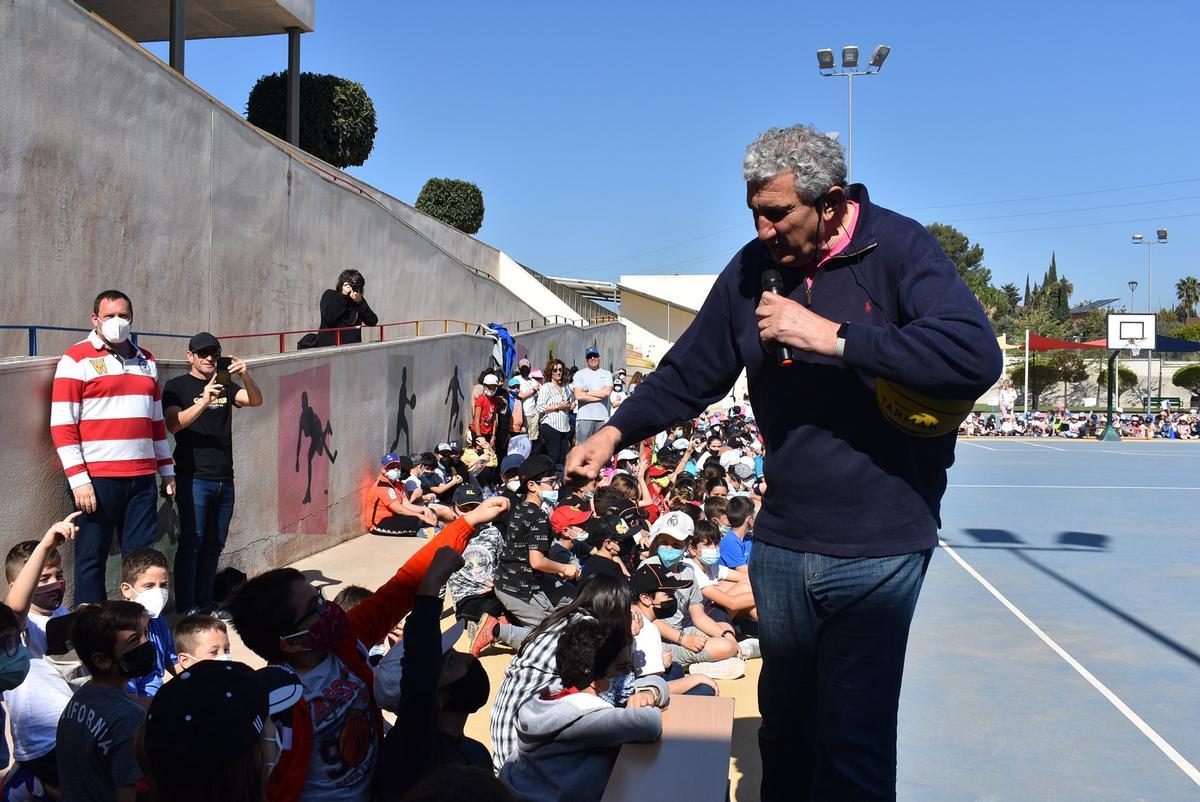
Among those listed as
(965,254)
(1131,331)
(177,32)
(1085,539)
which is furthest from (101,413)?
(965,254)

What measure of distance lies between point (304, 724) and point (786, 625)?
1.34 meters

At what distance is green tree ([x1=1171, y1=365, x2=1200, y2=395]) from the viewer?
5688 cm

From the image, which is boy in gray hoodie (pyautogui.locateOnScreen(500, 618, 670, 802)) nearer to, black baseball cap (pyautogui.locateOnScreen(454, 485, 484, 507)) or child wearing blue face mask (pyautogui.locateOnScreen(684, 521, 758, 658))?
child wearing blue face mask (pyautogui.locateOnScreen(684, 521, 758, 658))

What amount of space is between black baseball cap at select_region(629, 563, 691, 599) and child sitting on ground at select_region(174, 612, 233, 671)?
2829 millimetres

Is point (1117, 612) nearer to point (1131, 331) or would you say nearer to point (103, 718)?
point (103, 718)

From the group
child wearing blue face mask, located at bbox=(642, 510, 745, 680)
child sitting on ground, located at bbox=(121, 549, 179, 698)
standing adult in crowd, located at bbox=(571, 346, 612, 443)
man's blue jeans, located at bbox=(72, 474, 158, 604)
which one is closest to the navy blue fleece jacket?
child sitting on ground, located at bbox=(121, 549, 179, 698)

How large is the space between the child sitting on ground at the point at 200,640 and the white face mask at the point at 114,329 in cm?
238

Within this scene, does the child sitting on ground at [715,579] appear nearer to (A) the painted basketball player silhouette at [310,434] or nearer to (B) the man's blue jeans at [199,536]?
(B) the man's blue jeans at [199,536]

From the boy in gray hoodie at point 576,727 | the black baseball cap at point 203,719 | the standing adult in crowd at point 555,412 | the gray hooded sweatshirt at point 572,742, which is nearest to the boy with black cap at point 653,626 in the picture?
the boy in gray hoodie at point 576,727

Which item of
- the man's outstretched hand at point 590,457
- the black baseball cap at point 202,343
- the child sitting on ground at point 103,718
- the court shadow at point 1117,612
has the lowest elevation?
the court shadow at point 1117,612

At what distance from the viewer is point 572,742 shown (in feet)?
13.9

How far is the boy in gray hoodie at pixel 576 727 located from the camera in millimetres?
4125

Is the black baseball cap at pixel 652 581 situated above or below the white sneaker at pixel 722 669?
above

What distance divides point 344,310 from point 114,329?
583 centimetres
